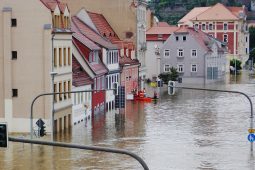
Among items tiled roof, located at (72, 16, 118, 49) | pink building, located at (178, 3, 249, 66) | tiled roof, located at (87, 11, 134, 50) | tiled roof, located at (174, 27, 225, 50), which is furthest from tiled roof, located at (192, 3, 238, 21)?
tiled roof, located at (72, 16, 118, 49)

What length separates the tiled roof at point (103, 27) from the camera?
77938 mm

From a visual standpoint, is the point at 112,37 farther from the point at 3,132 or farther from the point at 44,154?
the point at 3,132

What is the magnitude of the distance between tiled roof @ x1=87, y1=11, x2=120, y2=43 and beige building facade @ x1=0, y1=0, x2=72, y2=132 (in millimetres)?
28868

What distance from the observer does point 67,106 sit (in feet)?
170

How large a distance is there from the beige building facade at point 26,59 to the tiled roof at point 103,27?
28.9 metres

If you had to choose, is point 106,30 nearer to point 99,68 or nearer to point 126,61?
point 126,61

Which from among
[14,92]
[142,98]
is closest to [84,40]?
[142,98]

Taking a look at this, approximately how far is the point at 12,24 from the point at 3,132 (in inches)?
1295

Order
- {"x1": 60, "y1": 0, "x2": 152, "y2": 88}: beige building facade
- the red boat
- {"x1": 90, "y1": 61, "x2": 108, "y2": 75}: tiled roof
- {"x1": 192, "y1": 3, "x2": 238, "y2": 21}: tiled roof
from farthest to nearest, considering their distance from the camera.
→ {"x1": 192, "y1": 3, "x2": 238, "y2": 21}: tiled roof
{"x1": 60, "y1": 0, "x2": 152, "y2": 88}: beige building facade
the red boat
{"x1": 90, "y1": 61, "x2": 108, "y2": 75}: tiled roof

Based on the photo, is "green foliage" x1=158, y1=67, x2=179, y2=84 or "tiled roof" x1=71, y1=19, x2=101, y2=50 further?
"green foliage" x1=158, y1=67, x2=179, y2=84

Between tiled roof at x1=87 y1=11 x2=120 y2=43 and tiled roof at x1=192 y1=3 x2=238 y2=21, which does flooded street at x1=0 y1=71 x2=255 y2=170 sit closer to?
tiled roof at x1=87 y1=11 x2=120 y2=43

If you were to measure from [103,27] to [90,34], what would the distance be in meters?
9.77

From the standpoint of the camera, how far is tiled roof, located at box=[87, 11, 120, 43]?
77.9 meters

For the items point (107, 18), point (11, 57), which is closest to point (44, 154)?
point (11, 57)
